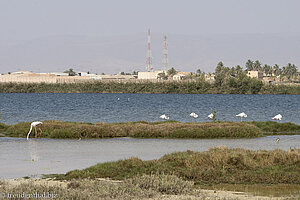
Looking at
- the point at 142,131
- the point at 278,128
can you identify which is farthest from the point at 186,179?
the point at 278,128

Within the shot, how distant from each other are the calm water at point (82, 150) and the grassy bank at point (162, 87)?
123 meters

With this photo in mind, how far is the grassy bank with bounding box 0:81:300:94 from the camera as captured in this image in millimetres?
155875

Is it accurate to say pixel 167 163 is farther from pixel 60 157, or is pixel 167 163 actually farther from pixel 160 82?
pixel 160 82

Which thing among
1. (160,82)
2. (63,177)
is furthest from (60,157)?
(160,82)

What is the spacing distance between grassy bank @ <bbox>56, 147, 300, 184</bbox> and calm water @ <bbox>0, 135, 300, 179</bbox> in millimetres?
2548

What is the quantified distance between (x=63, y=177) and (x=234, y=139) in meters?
16.3

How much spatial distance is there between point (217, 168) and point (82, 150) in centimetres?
964

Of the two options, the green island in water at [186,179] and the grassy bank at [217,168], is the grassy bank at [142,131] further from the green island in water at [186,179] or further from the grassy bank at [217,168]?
the grassy bank at [217,168]

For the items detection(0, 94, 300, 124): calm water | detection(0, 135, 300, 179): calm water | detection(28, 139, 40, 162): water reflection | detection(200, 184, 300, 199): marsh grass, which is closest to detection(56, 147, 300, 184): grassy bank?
detection(200, 184, 300, 199): marsh grass

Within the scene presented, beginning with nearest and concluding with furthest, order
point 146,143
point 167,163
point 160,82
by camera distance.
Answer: point 167,163 → point 146,143 → point 160,82

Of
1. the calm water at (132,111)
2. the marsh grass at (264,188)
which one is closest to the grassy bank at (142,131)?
the marsh grass at (264,188)

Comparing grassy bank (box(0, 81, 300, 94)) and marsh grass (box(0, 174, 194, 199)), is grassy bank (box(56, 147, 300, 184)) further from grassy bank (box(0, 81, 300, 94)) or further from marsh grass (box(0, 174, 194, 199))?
grassy bank (box(0, 81, 300, 94))

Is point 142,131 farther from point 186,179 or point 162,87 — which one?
point 162,87

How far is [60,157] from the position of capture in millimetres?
23203
